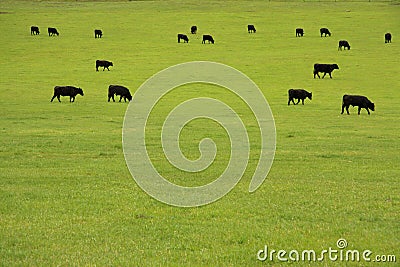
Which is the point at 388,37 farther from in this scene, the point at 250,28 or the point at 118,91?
the point at 118,91

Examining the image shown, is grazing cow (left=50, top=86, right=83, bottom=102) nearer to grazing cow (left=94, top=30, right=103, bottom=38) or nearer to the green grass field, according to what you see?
the green grass field

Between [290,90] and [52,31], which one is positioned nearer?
[290,90]

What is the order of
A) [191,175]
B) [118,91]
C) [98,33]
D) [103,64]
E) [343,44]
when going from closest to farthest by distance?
[191,175] < [118,91] < [103,64] < [343,44] < [98,33]

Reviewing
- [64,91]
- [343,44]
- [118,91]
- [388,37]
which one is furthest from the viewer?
[388,37]

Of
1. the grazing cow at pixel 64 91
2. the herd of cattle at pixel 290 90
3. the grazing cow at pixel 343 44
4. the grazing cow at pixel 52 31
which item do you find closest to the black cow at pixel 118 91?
the herd of cattle at pixel 290 90

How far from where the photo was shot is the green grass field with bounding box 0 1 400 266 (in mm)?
9209

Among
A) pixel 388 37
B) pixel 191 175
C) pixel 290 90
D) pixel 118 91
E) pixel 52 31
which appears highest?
pixel 52 31

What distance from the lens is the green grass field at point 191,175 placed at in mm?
9209

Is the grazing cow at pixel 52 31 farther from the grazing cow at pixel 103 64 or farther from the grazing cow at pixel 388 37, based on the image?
the grazing cow at pixel 388 37

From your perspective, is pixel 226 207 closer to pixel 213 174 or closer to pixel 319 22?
pixel 213 174

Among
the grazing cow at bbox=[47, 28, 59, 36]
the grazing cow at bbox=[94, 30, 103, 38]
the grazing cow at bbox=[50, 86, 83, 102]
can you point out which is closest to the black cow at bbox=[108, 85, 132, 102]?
the grazing cow at bbox=[50, 86, 83, 102]

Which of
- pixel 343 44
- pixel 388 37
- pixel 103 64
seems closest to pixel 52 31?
pixel 103 64

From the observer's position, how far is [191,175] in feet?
50.4

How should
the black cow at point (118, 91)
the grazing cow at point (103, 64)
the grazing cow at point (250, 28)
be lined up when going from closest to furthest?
the black cow at point (118, 91)
the grazing cow at point (103, 64)
the grazing cow at point (250, 28)
